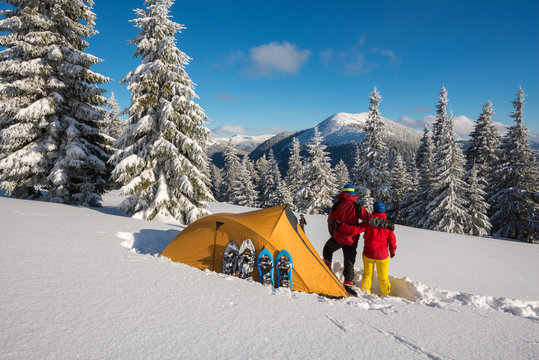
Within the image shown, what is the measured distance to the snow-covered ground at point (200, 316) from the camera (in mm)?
3012

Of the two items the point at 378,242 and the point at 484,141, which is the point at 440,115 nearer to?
the point at 484,141

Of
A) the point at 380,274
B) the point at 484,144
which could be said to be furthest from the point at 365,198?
the point at 380,274

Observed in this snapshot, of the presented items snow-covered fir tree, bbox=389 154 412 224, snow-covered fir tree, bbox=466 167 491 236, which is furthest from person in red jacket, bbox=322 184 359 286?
snow-covered fir tree, bbox=389 154 412 224

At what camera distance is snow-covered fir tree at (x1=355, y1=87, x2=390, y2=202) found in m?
26.4

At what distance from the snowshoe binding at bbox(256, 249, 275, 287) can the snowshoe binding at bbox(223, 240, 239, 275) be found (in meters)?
0.62

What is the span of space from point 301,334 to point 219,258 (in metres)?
3.22

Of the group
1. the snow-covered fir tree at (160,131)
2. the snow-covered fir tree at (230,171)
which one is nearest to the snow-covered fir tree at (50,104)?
the snow-covered fir tree at (160,131)

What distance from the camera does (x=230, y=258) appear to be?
6.03 metres

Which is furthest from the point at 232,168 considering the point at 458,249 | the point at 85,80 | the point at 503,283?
the point at 503,283

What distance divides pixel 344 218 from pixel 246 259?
2.47 metres

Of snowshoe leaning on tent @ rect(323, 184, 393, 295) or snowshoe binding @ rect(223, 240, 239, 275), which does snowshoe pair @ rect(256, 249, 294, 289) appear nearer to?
snowshoe binding @ rect(223, 240, 239, 275)

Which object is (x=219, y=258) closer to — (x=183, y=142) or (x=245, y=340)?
(x=245, y=340)

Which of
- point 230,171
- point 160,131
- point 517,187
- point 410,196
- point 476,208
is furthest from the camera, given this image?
point 230,171

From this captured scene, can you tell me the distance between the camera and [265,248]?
18.6 feet
